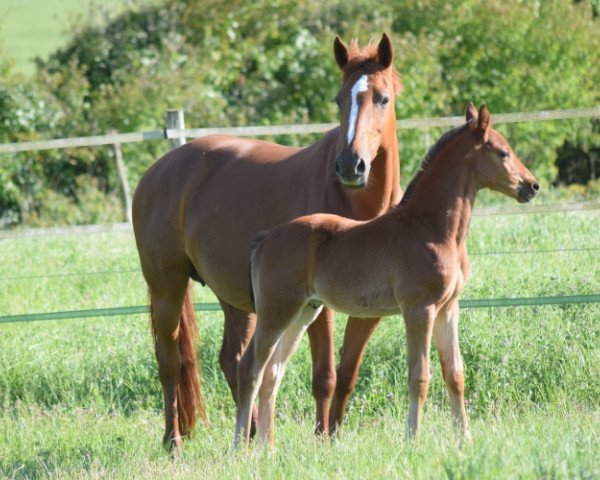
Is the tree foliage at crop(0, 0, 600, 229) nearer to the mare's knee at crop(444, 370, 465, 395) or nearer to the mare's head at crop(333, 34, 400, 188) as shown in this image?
the mare's head at crop(333, 34, 400, 188)

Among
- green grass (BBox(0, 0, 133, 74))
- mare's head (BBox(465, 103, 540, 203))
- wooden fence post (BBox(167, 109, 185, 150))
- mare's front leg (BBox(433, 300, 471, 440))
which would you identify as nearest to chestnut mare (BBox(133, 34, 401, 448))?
mare's head (BBox(465, 103, 540, 203))

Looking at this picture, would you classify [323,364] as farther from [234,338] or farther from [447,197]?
[447,197]

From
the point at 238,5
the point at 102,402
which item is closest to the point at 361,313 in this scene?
the point at 102,402

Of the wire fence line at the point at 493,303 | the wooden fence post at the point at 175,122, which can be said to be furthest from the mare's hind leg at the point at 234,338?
the wooden fence post at the point at 175,122

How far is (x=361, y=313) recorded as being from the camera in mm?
5180

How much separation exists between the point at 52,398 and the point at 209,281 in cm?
183

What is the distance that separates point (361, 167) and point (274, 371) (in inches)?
46.5

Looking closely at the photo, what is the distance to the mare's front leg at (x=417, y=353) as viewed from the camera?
16.0 ft

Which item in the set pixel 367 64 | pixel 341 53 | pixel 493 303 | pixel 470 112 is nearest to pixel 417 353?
pixel 470 112

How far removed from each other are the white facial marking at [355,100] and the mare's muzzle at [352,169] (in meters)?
0.12

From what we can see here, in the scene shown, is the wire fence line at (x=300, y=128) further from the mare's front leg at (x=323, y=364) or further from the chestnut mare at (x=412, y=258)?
the chestnut mare at (x=412, y=258)

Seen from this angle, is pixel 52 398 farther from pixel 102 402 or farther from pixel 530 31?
pixel 530 31

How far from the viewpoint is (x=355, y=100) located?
5375mm

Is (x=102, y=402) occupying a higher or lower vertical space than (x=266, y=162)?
lower
